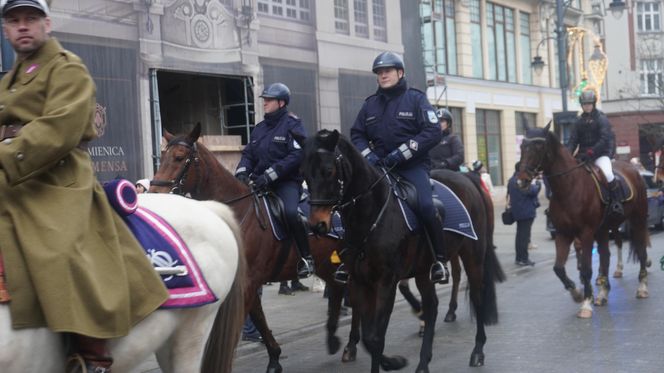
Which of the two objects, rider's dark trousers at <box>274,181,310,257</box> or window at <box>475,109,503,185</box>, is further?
window at <box>475,109,503,185</box>

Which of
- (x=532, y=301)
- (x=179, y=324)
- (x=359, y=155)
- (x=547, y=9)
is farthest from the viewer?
(x=547, y=9)

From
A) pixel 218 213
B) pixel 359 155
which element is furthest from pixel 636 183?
pixel 218 213

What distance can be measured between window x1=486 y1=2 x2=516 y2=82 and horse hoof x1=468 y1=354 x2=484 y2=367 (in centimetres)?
2762

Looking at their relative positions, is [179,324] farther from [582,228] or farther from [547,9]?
[547,9]

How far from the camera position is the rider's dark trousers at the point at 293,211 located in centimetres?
794

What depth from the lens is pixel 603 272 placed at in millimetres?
10906

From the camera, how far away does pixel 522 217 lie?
52.9ft

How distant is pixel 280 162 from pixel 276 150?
295mm

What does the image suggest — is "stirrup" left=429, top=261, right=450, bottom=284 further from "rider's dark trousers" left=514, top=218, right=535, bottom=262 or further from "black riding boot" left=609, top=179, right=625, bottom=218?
"rider's dark trousers" left=514, top=218, right=535, bottom=262

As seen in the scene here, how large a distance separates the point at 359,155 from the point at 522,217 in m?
9.97

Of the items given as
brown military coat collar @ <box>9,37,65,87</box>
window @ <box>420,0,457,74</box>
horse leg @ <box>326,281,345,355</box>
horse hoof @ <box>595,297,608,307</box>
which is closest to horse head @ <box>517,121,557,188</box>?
horse hoof @ <box>595,297,608,307</box>

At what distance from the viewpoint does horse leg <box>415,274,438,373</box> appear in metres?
7.19

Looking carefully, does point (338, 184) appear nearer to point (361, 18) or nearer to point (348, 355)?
point (348, 355)

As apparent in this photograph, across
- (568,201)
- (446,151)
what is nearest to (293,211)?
(568,201)
